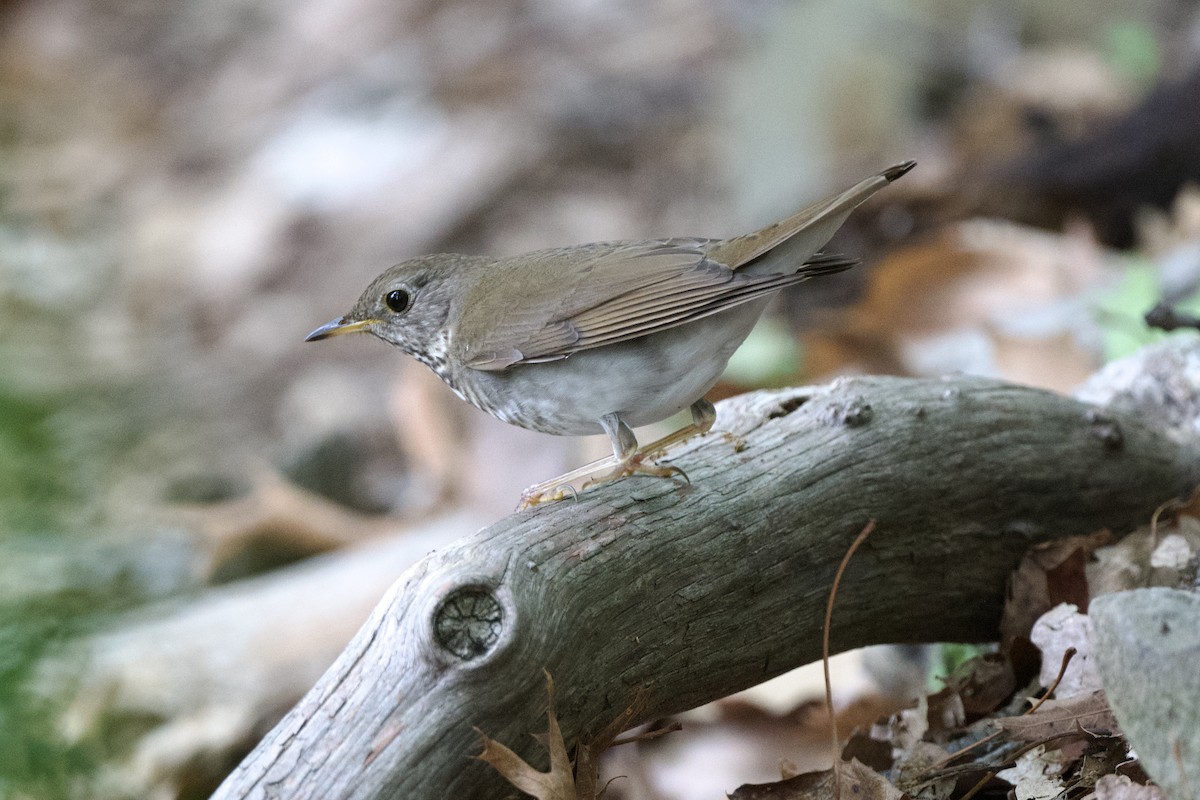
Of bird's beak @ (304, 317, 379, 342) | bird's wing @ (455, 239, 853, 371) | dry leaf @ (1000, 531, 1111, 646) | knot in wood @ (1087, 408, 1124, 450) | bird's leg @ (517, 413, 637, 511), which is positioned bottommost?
dry leaf @ (1000, 531, 1111, 646)

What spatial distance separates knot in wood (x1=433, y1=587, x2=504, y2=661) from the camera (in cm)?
255

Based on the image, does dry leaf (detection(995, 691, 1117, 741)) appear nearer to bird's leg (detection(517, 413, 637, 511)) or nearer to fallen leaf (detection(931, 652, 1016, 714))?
fallen leaf (detection(931, 652, 1016, 714))

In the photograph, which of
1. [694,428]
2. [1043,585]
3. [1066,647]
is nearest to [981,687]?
[1066,647]

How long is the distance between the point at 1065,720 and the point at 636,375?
1374 millimetres

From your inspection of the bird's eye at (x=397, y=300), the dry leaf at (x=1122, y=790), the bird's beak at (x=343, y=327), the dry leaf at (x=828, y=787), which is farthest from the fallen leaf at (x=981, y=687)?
the bird's beak at (x=343, y=327)

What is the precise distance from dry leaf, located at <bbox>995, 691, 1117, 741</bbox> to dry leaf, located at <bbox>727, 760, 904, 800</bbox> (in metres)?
0.33

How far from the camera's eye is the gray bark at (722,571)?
252 centimetres

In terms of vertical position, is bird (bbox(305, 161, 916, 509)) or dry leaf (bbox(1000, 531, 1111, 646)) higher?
bird (bbox(305, 161, 916, 509))

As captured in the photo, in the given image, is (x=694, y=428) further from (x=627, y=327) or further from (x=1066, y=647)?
(x=1066, y=647)

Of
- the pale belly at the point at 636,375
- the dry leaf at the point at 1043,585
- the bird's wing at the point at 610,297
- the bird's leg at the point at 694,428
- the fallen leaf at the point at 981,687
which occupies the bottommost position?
the fallen leaf at the point at 981,687

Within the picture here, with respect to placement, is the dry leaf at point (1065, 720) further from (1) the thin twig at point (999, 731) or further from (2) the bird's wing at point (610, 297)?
(2) the bird's wing at point (610, 297)

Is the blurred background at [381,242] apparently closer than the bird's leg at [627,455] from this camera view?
No

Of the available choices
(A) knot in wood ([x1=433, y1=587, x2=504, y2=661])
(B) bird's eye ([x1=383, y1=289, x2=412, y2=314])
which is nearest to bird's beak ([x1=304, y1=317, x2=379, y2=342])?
(B) bird's eye ([x1=383, y1=289, x2=412, y2=314])

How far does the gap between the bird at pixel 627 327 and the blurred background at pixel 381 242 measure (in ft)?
3.81
